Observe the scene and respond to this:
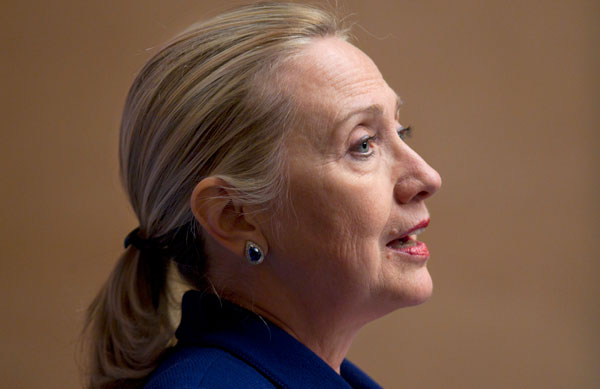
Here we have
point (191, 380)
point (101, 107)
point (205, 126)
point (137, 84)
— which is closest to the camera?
point (191, 380)

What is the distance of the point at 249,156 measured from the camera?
3.62 ft

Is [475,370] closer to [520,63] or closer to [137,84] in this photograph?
[520,63]

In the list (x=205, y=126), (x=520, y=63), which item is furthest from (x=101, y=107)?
(x=520, y=63)

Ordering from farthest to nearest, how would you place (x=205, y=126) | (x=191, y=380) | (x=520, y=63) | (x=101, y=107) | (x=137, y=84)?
(x=520, y=63) → (x=101, y=107) → (x=137, y=84) → (x=205, y=126) → (x=191, y=380)

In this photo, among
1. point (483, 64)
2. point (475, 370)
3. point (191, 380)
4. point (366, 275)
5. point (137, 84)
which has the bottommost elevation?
point (475, 370)

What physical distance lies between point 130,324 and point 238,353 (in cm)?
27

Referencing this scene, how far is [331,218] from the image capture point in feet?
3.59

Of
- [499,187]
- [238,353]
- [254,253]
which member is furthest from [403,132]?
[499,187]

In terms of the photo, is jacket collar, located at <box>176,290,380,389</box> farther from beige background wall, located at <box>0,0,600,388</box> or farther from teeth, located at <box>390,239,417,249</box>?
beige background wall, located at <box>0,0,600,388</box>

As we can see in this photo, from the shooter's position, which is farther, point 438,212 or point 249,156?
point 438,212

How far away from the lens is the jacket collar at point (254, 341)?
3.56ft

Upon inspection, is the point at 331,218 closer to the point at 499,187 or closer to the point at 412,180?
the point at 412,180

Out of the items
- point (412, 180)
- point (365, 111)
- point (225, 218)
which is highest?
point (365, 111)

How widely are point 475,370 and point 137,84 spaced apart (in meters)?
1.49
